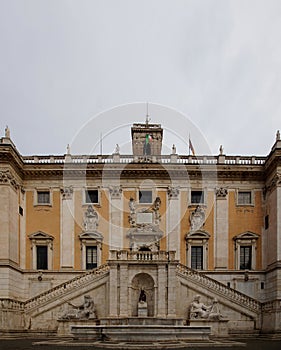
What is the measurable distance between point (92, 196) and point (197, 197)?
25.8ft

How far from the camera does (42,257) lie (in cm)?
4309

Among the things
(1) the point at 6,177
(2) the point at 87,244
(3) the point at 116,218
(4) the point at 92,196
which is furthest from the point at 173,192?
(1) the point at 6,177

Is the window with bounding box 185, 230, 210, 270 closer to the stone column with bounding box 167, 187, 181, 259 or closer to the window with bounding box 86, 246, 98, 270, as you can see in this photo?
the stone column with bounding box 167, 187, 181, 259

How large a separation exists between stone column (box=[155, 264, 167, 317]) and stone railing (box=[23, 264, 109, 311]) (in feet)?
11.9

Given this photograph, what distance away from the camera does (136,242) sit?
4325 cm

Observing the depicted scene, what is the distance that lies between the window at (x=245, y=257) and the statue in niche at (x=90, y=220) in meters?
10.9

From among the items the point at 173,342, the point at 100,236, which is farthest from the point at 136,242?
the point at 173,342

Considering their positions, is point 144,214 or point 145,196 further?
point 145,196

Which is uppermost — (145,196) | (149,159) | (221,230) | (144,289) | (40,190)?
(149,159)

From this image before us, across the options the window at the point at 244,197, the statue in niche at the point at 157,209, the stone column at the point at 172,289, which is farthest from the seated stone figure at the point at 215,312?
the window at the point at 244,197

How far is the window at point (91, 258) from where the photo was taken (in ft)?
141

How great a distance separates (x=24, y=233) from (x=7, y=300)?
684cm

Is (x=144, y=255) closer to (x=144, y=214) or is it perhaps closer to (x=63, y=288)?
(x=63, y=288)

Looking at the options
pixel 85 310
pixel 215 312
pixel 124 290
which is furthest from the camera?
pixel 124 290
